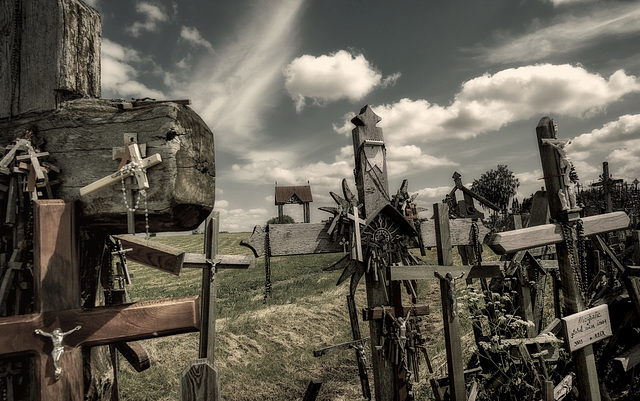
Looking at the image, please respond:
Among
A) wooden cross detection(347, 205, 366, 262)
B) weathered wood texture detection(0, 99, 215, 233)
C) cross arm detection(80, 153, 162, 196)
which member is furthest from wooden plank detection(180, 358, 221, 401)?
wooden cross detection(347, 205, 366, 262)

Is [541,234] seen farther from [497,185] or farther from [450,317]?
[497,185]

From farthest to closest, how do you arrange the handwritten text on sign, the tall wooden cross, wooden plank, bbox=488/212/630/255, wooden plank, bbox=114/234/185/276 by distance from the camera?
the tall wooden cross, the handwritten text on sign, wooden plank, bbox=488/212/630/255, wooden plank, bbox=114/234/185/276

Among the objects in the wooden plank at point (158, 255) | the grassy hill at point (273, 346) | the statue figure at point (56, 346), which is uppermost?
the wooden plank at point (158, 255)

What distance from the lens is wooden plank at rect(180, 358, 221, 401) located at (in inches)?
64.2

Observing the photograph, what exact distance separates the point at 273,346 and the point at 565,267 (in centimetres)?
800

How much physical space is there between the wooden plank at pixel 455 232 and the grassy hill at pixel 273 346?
10.5 feet

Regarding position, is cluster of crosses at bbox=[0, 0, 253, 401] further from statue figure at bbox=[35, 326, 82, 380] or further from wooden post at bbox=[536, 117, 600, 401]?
wooden post at bbox=[536, 117, 600, 401]

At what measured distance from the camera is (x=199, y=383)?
5.40 feet

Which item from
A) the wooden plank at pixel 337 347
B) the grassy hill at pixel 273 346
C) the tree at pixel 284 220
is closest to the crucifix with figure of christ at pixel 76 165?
the wooden plank at pixel 337 347

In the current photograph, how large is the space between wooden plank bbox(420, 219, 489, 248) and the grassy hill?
321 cm

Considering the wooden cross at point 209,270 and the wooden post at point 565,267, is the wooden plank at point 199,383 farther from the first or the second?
the wooden post at point 565,267

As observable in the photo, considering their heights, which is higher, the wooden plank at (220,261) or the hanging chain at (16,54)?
the hanging chain at (16,54)

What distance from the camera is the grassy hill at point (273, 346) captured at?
7.85m

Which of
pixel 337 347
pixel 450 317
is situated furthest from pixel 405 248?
pixel 337 347
